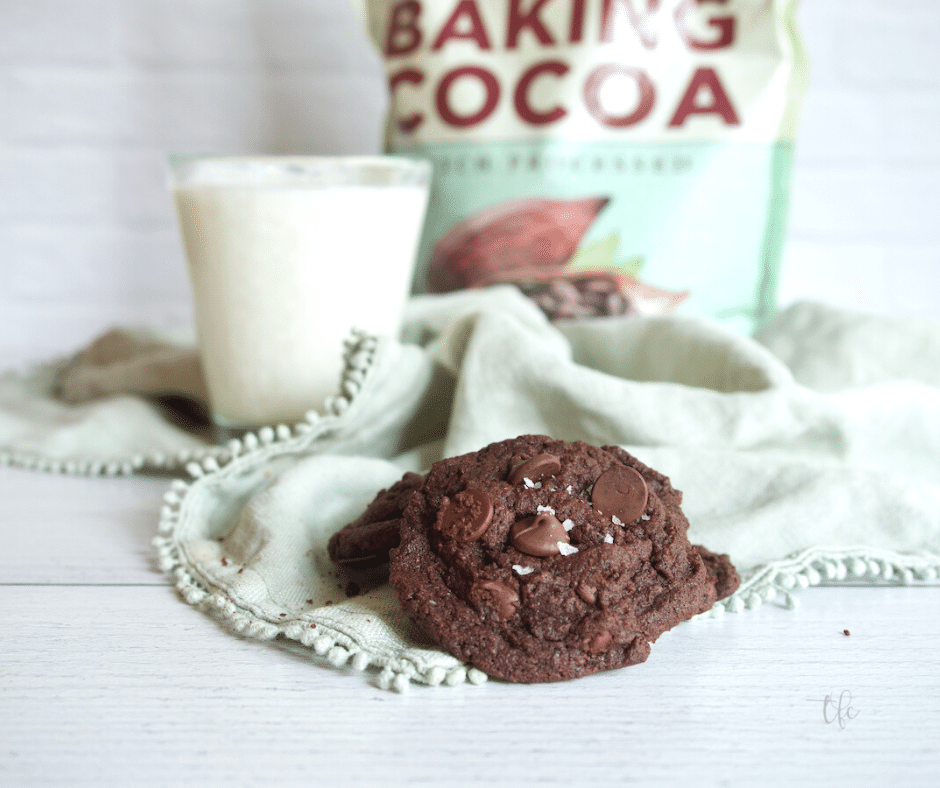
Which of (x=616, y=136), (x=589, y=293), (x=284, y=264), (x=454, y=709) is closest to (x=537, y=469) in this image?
(x=454, y=709)

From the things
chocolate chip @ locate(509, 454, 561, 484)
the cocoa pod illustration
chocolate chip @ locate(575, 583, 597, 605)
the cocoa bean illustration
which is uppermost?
chocolate chip @ locate(509, 454, 561, 484)

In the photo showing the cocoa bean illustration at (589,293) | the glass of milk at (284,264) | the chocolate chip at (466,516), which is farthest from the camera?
the cocoa bean illustration at (589,293)

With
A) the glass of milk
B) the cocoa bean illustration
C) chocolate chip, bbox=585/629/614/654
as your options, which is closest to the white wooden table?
chocolate chip, bbox=585/629/614/654

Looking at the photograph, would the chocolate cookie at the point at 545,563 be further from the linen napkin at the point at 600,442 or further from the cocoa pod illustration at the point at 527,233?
the cocoa pod illustration at the point at 527,233

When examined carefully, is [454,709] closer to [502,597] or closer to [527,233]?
[502,597]

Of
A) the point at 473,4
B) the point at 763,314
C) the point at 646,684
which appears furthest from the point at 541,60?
the point at 646,684

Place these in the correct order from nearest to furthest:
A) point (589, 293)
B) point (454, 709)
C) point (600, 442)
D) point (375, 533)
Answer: point (454, 709), point (375, 533), point (600, 442), point (589, 293)

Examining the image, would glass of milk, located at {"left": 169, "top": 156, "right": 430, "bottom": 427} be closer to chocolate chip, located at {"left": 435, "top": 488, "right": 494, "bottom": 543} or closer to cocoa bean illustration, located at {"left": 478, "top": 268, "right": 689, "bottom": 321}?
cocoa bean illustration, located at {"left": 478, "top": 268, "right": 689, "bottom": 321}

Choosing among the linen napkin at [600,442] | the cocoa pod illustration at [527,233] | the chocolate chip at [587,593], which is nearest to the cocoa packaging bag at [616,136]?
the cocoa pod illustration at [527,233]
